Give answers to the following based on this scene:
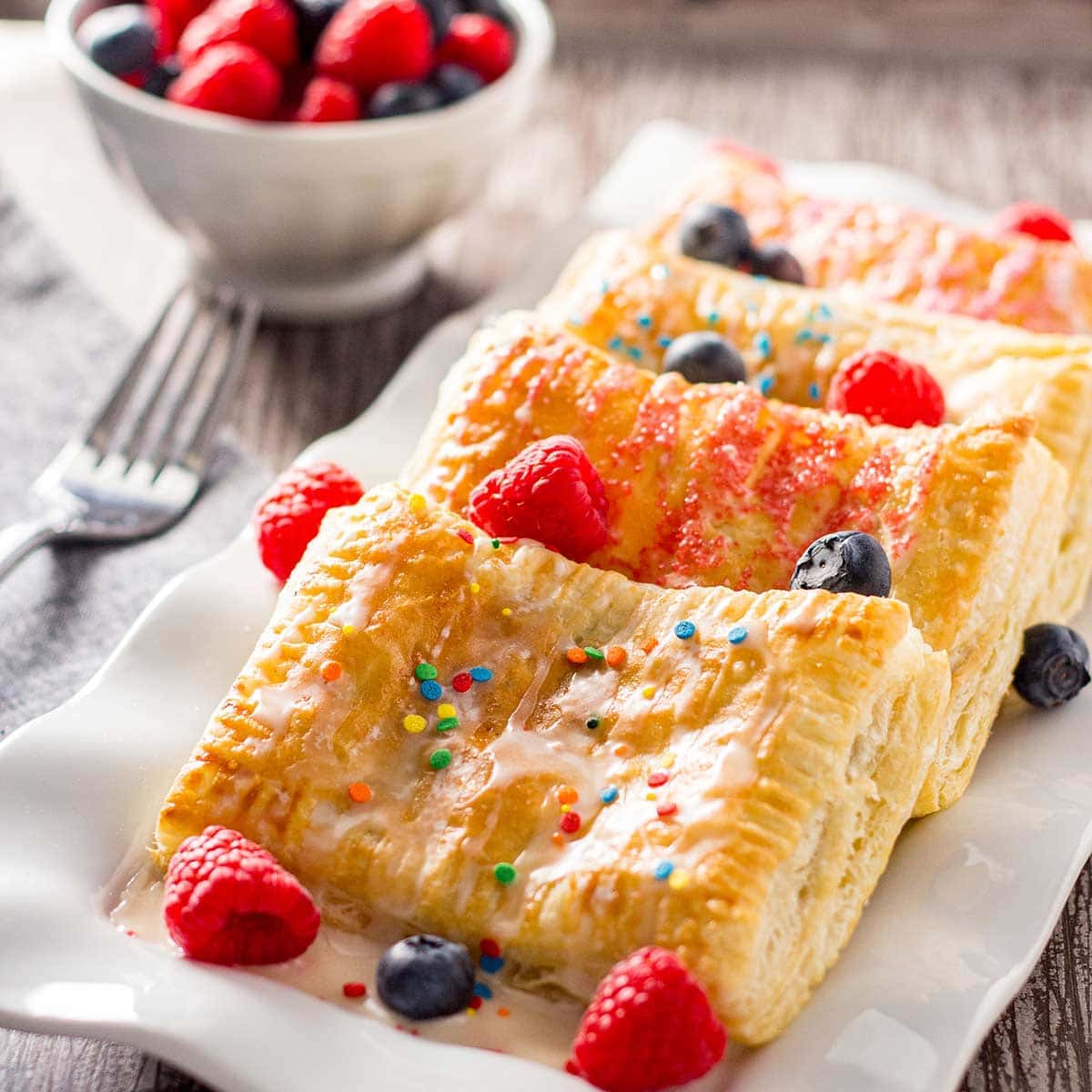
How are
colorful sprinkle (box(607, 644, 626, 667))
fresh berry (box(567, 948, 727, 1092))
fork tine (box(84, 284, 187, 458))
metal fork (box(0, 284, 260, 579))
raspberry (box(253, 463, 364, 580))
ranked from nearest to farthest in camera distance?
fresh berry (box(567, 948, 727, 1092)), colorful sprinkle (box(607, 644, 626, 667)), raspberry (box(253, 463, 364, 580)), metal fork (box(0, 284, 260, 579)), fork tine (box(84, 284, 187, 458))

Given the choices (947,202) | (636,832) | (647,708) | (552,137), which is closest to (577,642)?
(647,708)

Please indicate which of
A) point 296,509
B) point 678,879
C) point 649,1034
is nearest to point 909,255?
point 296,509

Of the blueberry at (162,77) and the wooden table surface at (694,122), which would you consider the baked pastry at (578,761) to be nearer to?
the wooden table surface at (694,122)

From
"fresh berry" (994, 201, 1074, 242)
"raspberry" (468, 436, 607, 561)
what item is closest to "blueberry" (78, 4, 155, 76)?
"raspberry" (468, 436, 607, 561)

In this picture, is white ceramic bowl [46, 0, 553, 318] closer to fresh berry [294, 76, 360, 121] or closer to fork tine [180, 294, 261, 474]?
fresh berry [294, 76, 360, 121]

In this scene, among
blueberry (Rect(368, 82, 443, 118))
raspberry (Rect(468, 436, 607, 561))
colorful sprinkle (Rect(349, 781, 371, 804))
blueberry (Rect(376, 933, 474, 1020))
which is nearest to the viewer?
blueberry (Rect(376, 933, 474, 1020))
